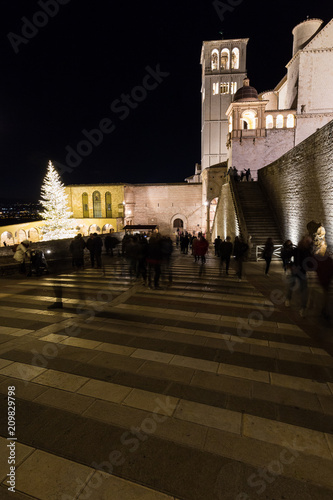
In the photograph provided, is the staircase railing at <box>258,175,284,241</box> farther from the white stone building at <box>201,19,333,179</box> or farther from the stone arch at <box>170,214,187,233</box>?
the stone arch at <box>170,214,187,233</box>

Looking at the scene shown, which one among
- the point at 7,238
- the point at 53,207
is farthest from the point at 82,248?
the point at 7,238

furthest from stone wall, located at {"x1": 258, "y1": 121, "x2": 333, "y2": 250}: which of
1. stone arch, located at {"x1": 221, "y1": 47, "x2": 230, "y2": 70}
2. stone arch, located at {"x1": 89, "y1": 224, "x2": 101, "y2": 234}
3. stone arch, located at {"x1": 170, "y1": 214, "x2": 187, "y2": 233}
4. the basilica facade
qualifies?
stone arch, located at {"x1": 221, "y1": 47, "x2": 230, "y2": 70}

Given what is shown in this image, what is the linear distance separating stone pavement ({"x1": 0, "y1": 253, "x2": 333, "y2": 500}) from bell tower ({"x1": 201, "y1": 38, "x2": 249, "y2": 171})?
150ft

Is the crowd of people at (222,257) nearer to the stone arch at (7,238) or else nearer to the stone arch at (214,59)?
the stone arch at (7,238)

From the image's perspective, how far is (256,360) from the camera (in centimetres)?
386

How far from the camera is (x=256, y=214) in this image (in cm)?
1655

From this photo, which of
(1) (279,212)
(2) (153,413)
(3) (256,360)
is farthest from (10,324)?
(1) (279,212)

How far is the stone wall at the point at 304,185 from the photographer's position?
10.5 meters

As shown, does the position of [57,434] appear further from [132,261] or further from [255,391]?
[132,261]

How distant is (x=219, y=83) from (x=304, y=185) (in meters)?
41.1

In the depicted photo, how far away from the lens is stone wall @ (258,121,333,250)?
34.5ft

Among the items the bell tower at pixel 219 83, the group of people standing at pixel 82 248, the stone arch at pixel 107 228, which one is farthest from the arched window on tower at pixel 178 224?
the group of people standing at pixel 82 248

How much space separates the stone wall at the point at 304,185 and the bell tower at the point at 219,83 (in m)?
31.9

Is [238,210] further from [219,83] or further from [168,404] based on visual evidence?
[219,83]
